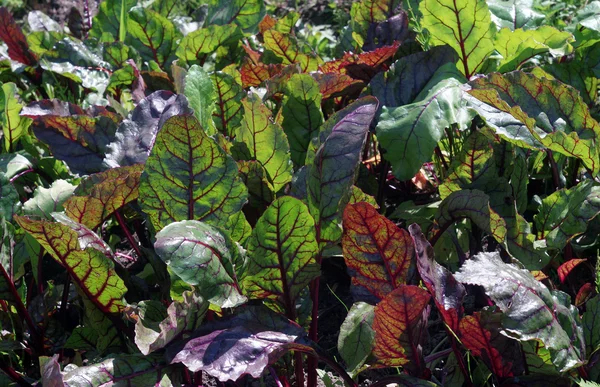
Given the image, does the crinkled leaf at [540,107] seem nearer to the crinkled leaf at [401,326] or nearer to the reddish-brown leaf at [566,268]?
the reddish-brown leaf at [566,268]

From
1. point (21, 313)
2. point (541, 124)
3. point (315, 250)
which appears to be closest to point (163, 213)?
point (315, 250)

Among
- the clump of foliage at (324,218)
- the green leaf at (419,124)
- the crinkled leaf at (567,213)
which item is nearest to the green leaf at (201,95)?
the clump of foliage at (324,218)

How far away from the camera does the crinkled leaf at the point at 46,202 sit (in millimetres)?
1982

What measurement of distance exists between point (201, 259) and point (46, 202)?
0.73m

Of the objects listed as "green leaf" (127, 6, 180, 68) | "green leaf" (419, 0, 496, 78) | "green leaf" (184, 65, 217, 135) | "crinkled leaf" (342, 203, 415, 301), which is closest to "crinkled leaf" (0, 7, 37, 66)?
"green leaf" (127, 6, 180, 68)

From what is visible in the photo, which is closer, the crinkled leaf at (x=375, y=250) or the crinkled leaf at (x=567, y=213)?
the crinkled leaf at (x=375, y=250)

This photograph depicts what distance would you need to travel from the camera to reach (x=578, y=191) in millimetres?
1896

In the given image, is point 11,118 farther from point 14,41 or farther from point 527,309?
point 527,309

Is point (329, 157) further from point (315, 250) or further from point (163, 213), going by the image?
point (163, 213)

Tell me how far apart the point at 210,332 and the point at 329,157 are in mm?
491

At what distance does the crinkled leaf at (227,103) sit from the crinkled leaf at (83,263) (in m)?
0.83

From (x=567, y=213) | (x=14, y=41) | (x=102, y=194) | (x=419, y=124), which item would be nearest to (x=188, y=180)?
(x=102, y=194)

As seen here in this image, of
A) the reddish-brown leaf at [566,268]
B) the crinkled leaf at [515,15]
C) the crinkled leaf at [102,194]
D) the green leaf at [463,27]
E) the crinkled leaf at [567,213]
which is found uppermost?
the green leaf at [463,27]

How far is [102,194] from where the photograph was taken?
1.80 meters
